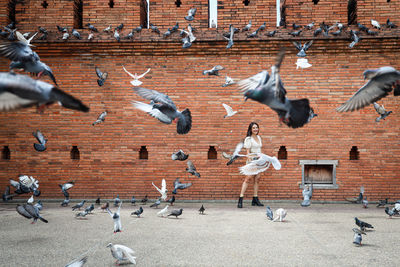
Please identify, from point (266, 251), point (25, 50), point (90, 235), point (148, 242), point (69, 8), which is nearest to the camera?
point (25, 50)

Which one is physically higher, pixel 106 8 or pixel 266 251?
pixel 106 8

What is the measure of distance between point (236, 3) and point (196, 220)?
5.59 meters

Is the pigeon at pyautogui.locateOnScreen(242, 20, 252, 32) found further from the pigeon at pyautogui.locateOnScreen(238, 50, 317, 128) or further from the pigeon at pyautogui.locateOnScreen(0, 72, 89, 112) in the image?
the pigeon at pyautogui.locateOnScreen(0, 72, 89, 112)

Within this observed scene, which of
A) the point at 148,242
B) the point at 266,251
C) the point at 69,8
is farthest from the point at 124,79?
the point at 266,251

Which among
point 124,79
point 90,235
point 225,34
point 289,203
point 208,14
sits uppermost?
point 208,14

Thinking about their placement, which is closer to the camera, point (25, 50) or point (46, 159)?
point (25, 50)

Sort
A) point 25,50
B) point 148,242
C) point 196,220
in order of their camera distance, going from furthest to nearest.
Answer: point 196,220
point 148,242
point 25,50

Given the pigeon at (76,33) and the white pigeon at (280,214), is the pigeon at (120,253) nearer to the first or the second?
the white pigeon at (280,214)

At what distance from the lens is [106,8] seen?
821 cm

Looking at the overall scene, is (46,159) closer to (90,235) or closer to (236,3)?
(90,235)

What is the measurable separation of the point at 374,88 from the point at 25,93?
2.15 meters

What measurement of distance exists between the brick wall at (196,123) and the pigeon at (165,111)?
189 inches

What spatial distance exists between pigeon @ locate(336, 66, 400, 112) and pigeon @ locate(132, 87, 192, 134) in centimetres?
143

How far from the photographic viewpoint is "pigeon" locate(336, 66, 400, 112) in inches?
81.8
